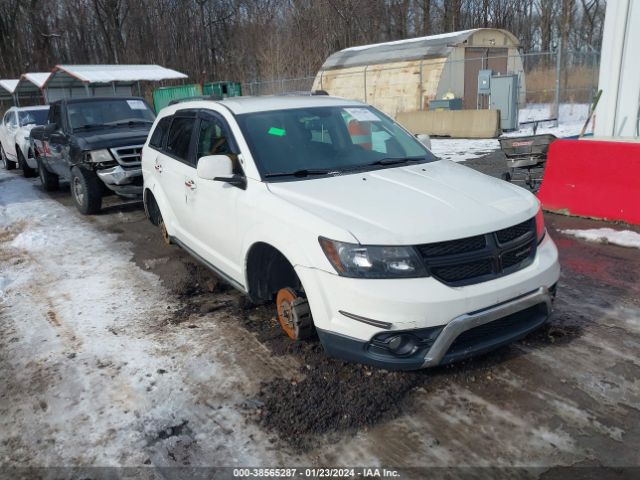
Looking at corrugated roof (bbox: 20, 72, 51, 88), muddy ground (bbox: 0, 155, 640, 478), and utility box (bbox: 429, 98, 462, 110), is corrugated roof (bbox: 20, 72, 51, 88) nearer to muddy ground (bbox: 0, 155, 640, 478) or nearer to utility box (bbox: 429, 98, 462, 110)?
utility box (bbox: 429, 98, 462, 110)

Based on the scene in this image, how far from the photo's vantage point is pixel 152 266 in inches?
239

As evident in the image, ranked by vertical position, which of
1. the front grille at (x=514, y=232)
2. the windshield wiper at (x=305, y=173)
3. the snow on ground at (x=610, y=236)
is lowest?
the snow on ground at (x=610, y=236)

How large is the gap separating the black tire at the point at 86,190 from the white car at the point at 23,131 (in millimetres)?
5018


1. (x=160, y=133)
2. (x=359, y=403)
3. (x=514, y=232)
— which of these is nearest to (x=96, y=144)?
(x=160, y=133)

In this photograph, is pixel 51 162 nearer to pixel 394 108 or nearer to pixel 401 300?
pixel 401 300

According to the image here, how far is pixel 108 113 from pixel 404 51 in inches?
685

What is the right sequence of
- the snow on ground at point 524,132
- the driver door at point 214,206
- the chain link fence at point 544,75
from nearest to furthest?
the driver door at point 214,206 → the snow on ground at point 524,132 → the chain link fence at point 544,75

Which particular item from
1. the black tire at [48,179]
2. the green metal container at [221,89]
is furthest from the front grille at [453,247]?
the green metal container at [221,89]

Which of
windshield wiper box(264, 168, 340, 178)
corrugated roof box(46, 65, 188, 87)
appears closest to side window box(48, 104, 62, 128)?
windshield wiper box(264, 168, 340, 178)

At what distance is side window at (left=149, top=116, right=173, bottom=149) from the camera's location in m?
5.79

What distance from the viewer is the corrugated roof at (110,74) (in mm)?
23578

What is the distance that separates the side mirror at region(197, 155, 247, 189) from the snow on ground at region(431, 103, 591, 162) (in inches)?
275

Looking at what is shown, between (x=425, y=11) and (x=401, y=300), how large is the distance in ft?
133

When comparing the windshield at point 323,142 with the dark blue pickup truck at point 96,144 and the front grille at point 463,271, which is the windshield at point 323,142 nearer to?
the front grille at point 463,271
